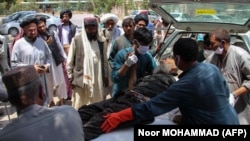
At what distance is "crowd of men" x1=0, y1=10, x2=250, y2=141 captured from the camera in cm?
198

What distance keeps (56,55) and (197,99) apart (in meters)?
3.05

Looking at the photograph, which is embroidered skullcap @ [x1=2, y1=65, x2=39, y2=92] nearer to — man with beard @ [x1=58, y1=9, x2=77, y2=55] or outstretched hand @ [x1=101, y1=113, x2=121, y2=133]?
outstretched hand @ [x1=101, y1=113, x2=121, y2=133]

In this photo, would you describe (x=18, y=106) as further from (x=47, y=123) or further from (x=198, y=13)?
(x=198, y=13)

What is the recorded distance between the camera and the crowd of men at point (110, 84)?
1.98 metres

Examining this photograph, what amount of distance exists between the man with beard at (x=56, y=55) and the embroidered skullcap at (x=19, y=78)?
2.89 metres

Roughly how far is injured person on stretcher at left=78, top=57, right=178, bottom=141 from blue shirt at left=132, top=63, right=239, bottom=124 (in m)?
0.22

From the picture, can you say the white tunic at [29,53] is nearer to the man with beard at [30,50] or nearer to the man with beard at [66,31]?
the man with beard at [30,50]

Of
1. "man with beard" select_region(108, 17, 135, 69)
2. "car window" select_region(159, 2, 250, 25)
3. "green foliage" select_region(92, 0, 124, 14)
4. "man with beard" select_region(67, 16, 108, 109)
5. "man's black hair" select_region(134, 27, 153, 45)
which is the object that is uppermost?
"car window" select_region(159, 2, 250, 25)

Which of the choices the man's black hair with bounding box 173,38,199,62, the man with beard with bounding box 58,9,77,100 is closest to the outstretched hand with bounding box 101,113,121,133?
the man's black hair with bounding box 173,38,199,62

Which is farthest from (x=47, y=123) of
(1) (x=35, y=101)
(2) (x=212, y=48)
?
(2) (x=212, y=48)

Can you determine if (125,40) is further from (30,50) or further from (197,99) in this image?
(197,99)

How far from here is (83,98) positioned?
4875 millimetres

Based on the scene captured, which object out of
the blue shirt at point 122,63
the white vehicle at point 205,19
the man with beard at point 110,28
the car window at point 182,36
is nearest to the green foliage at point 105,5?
the man with beard at point 110,28

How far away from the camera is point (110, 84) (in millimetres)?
4914
